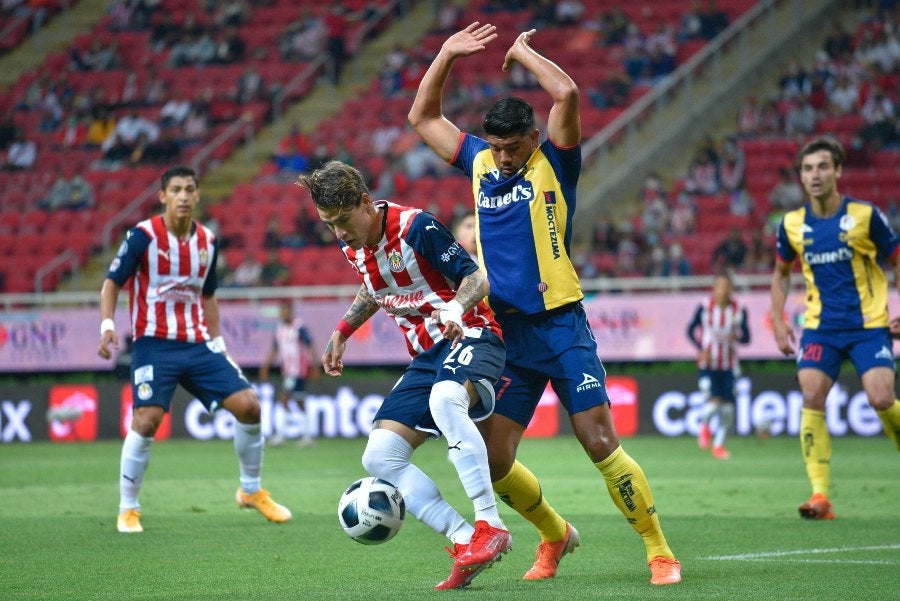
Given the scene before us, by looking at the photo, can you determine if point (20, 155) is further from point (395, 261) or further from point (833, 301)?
point (395, 261)

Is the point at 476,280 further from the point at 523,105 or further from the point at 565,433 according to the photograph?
the point at 565,433

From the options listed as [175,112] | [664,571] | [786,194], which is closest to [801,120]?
[786,194]

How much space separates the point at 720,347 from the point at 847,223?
8101mm

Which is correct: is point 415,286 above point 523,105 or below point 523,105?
below

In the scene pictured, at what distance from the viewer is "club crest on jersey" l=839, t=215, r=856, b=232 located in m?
9.69

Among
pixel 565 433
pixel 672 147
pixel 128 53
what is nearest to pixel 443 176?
pixel 672 147

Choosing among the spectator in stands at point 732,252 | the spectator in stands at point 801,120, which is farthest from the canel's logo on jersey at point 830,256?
the spectator in stands at point 801,120

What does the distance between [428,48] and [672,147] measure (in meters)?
6.45

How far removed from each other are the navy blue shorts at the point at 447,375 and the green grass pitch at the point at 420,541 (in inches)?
31.8

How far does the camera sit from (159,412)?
968 centimetres

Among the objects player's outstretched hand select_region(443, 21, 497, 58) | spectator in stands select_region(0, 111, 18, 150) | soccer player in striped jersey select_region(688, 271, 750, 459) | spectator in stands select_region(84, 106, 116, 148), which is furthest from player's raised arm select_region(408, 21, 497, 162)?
spectator in stands select_region(0, 111, 18, 150)

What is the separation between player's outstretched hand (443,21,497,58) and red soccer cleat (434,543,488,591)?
2341mm

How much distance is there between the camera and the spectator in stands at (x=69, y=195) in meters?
28.0

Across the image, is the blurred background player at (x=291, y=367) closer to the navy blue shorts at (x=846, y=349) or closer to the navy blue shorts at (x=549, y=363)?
the navy blue shorts at (x=846, y=349)
